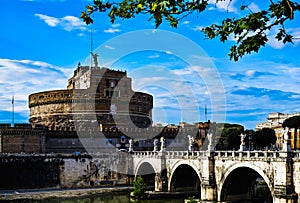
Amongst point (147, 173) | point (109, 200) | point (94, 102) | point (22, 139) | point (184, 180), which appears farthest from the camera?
point (94, 102)

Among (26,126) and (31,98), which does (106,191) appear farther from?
(31,98)

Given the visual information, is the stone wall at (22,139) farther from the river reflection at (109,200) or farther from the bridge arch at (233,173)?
the bridge arch at (233,173)

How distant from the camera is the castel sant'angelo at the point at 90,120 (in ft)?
136

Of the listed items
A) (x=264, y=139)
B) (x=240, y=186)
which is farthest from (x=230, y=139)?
(x=240, y=186)

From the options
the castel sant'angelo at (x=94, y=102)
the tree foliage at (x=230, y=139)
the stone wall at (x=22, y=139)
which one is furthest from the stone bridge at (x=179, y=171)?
the tree foliage at (x=230, y=139)

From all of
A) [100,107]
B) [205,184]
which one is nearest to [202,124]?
[100,107]

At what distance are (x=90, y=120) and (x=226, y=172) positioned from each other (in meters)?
27.3

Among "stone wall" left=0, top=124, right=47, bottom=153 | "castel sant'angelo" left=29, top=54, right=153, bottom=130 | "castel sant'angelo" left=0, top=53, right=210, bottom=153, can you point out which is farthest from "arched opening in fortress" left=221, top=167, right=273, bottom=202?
"castel sant'angelo" left=29, top=54, right=153, bottom=130

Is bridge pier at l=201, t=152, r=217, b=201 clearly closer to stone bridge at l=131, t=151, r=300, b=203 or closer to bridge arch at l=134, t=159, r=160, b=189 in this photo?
stone bridge at l=131, t=151, r=300, b=203

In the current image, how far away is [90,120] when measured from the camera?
49.2 metres

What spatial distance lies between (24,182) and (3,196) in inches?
194

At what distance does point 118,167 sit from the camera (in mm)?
41062

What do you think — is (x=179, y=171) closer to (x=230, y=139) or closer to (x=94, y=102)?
(x=94, y=102)

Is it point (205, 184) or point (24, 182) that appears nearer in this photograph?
point (205, 184)
